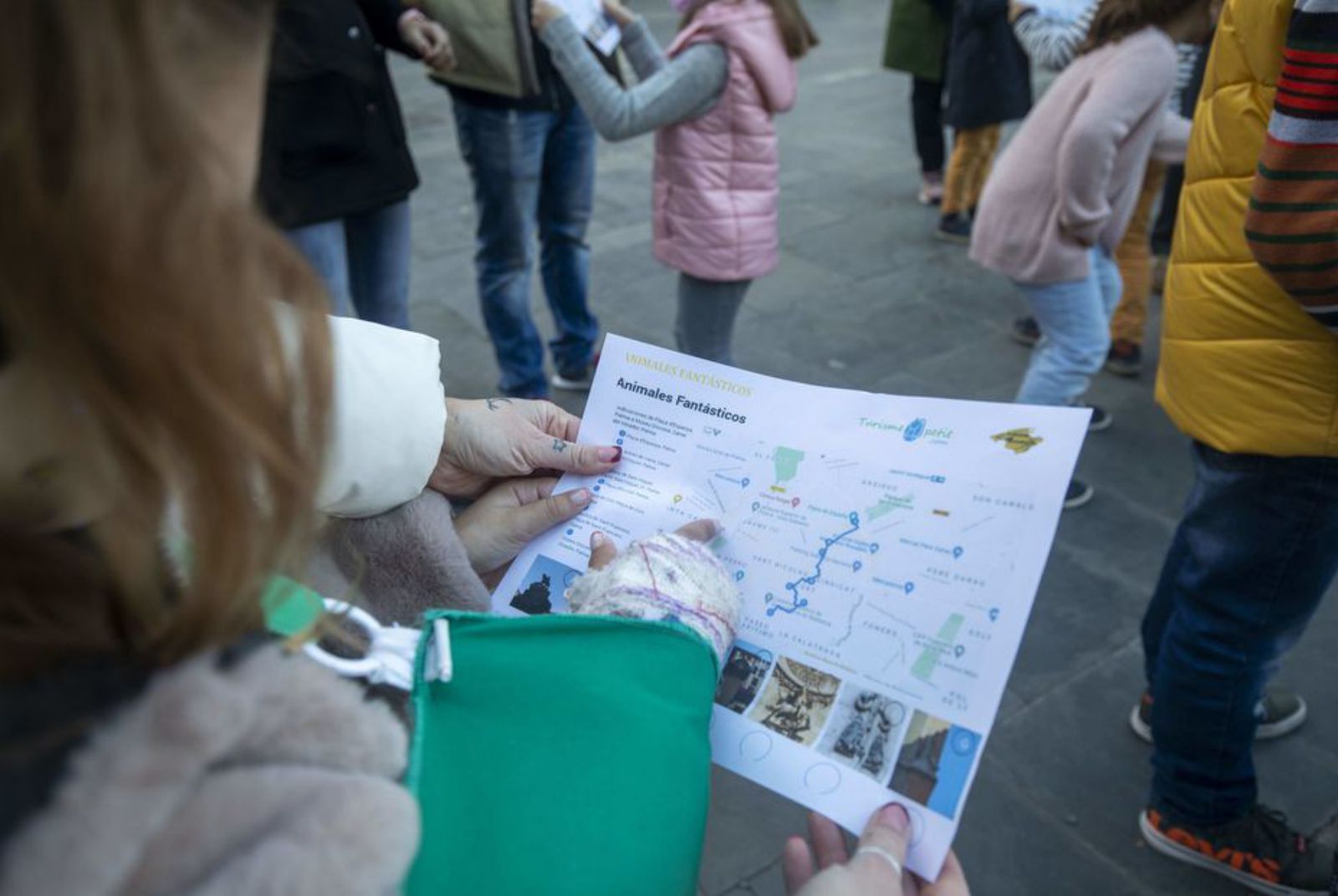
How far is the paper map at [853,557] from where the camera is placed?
0.92 m

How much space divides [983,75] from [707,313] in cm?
253

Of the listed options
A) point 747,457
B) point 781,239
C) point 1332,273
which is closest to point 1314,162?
point 1332,273

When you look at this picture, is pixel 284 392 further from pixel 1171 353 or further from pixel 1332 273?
pixel 1171 353

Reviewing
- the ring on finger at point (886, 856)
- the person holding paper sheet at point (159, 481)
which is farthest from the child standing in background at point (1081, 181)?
the person holding paper sheet at point (159, 481)

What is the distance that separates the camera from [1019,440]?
0.95m

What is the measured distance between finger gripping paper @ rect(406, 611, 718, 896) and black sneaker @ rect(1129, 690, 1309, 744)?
1.75m

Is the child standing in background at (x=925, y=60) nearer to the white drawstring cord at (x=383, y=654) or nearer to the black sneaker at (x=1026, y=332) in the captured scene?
the black sneaker at (x=1026, y=332)

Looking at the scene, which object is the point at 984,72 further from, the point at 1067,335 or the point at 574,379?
the point at 574,379

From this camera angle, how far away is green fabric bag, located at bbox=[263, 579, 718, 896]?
0.69 m

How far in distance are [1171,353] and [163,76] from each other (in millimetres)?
1685

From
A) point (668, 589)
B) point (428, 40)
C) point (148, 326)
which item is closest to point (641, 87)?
point (428, 40)

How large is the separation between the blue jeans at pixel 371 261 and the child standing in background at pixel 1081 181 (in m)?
1.67

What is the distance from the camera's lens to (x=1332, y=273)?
130 cm

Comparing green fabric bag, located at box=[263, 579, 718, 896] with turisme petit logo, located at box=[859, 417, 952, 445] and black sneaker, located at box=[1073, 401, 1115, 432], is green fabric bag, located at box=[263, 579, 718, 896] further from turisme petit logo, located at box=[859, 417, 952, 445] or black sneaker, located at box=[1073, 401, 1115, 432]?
black sneaker, located at box=[1073, 401, 1115, 432]
